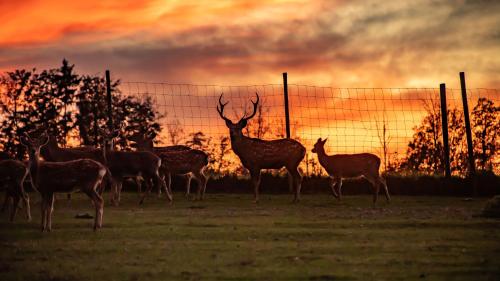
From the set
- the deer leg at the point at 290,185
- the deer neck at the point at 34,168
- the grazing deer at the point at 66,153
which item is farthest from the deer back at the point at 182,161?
the deer neck at the point at 34,168

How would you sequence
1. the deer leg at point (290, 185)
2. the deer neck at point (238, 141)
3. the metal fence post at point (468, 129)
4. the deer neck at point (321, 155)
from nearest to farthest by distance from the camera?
the deer neck at point (321, 155) < the deer neck at point (238, 141) < the metal fence post at point (468, 129) < the deer leg at point (290, 185)

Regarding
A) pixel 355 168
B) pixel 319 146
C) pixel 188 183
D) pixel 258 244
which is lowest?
pixel 258 244

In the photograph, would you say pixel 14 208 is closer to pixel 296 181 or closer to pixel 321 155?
pixel 296 181

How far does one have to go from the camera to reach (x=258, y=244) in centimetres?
1241

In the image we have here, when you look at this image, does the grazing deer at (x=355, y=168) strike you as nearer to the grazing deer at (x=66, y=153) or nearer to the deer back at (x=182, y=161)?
the deer back at (x=182, y=161)

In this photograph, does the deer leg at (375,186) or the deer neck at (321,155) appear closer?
the deer leg at (375,186)

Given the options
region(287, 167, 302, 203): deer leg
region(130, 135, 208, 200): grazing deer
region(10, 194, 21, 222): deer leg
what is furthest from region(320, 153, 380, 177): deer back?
region(10, 194, 21, 222): deer leg

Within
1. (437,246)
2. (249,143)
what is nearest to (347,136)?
(249,143)

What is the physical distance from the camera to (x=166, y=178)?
76.9 ft

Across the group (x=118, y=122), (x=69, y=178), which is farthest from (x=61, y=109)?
(x=69, y=178)

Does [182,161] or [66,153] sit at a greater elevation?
[66,153]

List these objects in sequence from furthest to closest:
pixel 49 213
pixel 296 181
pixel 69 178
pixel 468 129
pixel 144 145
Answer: pixel 144 145 → pixel 468 129 → pixel 296 181 → pixel 69 178 → pixel 49 213

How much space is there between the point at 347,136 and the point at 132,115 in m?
11.0

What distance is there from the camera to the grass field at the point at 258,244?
33.2 feet
